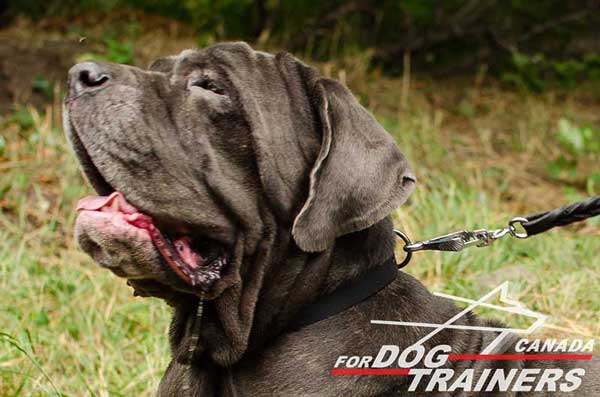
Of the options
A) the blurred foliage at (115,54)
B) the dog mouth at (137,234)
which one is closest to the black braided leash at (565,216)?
the dog mouth at (137,234)

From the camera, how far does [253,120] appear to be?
3.23 meters

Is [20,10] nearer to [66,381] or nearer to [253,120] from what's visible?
[66,381]

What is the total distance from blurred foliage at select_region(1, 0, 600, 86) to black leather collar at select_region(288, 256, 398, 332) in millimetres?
6268

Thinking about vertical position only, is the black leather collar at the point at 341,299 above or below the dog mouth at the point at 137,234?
below

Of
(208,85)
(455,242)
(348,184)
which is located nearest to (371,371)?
(348,184)

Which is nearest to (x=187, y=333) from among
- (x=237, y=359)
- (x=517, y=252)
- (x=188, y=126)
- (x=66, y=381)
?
(x=237, y=359)

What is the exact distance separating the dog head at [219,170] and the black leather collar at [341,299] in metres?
0.18

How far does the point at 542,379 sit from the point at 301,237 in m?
1.04

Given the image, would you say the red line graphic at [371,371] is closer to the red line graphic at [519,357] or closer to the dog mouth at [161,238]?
the red line graphic at [519,357]

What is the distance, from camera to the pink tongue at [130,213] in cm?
312

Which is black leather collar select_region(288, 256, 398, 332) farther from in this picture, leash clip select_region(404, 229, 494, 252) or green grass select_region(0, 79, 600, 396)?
green grass select_region(0, 79, 600, 396)

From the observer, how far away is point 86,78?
311cm

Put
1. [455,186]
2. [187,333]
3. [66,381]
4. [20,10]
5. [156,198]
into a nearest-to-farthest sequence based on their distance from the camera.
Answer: [156,198]
[187,333]
[66,381]
[455,186]
[20,10]

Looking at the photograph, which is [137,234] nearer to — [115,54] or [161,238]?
[161,238]
